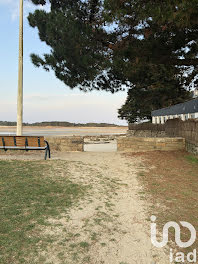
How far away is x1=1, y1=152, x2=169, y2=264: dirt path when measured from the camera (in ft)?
10.0

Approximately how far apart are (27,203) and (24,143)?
4.85 metres

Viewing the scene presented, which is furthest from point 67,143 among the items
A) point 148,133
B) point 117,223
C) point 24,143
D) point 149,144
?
point 148,133

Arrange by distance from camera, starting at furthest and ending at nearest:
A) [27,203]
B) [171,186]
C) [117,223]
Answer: [171,186] → [27,203] → [117,223]

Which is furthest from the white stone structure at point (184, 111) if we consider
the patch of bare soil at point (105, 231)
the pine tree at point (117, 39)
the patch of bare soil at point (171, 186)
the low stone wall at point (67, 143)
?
the patch of bare soil at point (105, 231)

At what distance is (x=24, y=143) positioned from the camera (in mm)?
9023

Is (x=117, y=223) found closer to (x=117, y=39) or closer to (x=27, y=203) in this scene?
(x=27, y=203)

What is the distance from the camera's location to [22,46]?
11.5 metres

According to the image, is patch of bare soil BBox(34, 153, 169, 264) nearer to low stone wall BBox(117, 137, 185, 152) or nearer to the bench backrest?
the bench backrest

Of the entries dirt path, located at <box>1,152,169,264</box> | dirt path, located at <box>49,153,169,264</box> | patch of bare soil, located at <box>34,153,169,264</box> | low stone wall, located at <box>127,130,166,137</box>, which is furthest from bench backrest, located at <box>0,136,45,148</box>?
low stone wall, located at <box>127,130,166,137</box>

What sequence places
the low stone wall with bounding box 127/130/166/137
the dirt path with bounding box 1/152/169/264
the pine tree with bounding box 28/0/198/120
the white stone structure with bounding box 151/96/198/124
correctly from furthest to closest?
the low stone wall with bounding box 127/130/166/137 < the white stone structure with bounding box 151/96/198/124 < the pine tree with bounding box 28/0/198/120 < the dirt path with bounding box 1/152/169/264

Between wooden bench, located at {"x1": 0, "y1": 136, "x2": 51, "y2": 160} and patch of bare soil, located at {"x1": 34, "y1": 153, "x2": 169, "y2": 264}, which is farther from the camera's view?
wooden bench, located at {"x1": 0, "y1": 136, "x2": 51, "y2": 160}

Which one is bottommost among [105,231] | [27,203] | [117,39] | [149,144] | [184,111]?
[105,231]

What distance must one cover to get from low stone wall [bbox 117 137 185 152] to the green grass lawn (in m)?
4.70

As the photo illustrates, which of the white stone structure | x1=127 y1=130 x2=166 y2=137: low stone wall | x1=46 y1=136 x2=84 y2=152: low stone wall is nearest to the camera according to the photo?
x1=46 y1=136 x2=84 y2=152: low stone wall
